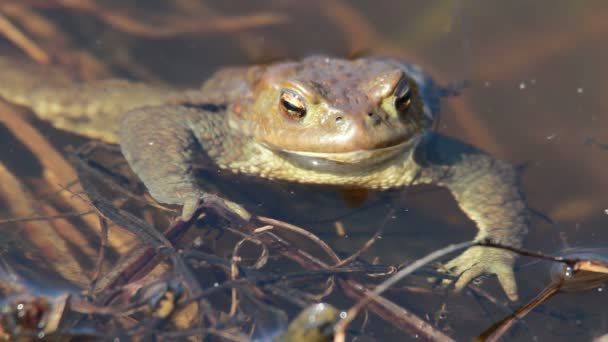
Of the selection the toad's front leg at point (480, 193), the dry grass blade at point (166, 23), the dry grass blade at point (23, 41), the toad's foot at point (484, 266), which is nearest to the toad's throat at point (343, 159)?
the toad's front leg at point (480, 193)

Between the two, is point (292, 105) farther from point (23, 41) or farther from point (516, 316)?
point (23, 41)

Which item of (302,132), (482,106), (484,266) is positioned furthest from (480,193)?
(302,132)

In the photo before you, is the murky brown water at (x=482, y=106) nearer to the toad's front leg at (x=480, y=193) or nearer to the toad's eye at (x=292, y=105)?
the toad's front leg at (x=480, y=193)

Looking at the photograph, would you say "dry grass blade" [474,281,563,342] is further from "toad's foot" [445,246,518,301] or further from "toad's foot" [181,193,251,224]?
"toad's foot" [181,193,251,224]

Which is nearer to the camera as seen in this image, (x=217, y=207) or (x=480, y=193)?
(x=217, y=207)

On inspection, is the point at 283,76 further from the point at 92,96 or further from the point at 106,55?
the point at 106,55

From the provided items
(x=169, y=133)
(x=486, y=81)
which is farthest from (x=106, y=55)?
(x=486, y=81)
